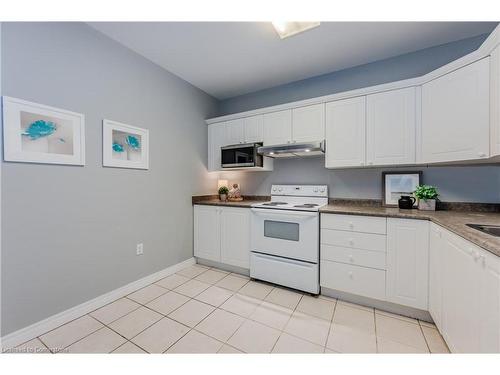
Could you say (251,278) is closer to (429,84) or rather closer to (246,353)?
(246,353)

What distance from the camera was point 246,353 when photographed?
4.32 feet

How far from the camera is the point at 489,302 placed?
0.88 m

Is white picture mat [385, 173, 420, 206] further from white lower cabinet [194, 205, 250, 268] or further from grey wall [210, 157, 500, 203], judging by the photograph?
white lower cabinet [194, 205, 250, 268]

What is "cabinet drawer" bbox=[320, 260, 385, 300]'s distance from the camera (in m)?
1.75

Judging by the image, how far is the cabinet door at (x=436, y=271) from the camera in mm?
1388

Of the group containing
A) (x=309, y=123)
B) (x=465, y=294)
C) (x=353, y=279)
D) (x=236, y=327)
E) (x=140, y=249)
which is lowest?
(x=236, y=327)

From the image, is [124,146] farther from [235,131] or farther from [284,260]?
[284,260]

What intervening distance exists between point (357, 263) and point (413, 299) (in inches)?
17.7

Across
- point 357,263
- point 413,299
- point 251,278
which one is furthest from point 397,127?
point 251,278

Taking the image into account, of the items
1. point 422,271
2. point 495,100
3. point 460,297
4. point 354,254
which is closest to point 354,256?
point 354,254

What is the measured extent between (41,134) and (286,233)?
2228 mm

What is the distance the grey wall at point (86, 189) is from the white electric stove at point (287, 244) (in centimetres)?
108

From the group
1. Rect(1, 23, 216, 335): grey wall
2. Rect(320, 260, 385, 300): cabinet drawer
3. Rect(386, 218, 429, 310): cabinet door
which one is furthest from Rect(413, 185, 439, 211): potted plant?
Rect(1, 23, 216, 335): grey wall
